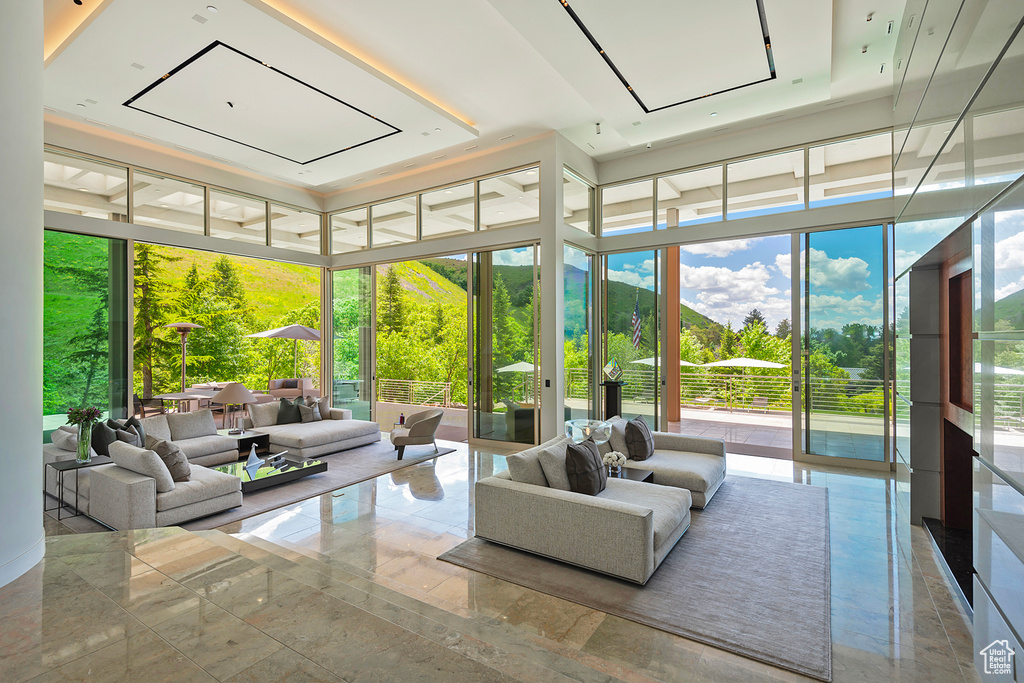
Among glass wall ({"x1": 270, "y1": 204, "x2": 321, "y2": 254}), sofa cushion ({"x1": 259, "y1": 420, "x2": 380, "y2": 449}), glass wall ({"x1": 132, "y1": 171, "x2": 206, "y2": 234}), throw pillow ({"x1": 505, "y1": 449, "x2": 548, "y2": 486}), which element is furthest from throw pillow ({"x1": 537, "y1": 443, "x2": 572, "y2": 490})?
glass wall ({"x1": 270, "y1": 204, "x2": 321, "y2": 254})

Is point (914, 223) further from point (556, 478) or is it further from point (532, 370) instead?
point (532, 370)

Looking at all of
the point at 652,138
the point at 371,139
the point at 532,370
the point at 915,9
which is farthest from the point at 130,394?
the point at 915,9

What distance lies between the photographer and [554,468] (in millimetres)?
3770

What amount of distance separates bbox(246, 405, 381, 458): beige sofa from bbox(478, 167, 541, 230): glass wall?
11.7 ft

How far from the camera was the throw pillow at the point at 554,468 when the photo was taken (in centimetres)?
374

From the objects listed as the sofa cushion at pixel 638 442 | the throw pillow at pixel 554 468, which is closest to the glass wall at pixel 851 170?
the sofa cushion at pixel 638 442

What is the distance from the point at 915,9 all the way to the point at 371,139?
5.51 metres

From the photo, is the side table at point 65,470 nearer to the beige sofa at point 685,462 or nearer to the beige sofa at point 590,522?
the beige sofa at point 590,522

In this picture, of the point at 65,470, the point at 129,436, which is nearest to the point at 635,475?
the point at 129,436

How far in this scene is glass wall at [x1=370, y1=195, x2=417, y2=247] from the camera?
28.0ft

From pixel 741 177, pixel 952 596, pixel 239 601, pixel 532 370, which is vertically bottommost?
pixel 952 596

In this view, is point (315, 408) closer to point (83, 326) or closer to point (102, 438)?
point (102, 438)

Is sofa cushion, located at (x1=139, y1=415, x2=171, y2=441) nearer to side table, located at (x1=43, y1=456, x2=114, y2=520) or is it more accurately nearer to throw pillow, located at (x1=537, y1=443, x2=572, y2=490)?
side table, located at (x1=43, y1=456, x2=114, y2=520)

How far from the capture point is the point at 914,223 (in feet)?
12.5
